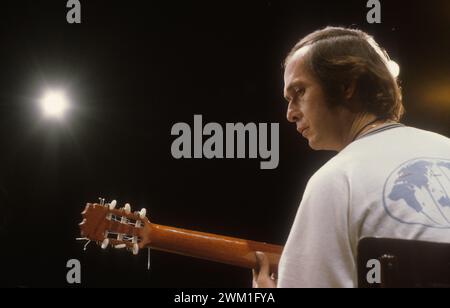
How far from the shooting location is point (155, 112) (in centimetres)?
284

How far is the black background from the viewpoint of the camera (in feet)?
8.76

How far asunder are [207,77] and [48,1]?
996 millimetres

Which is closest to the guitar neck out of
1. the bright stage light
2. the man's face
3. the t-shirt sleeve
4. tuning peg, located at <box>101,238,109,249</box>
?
tuning peg, located at <box>101,238,109,249</box>

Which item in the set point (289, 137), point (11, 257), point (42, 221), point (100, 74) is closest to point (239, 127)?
point (289, 137)

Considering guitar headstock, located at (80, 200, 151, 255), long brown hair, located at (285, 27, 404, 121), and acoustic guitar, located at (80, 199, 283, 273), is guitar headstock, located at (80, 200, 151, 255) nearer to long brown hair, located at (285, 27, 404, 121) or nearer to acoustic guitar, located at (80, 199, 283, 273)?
acoustic guitar, located at (80, 199, 283, 273)

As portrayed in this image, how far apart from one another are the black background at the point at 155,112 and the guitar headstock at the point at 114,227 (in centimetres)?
132

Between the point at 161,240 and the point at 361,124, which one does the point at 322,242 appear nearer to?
the point at 361,124

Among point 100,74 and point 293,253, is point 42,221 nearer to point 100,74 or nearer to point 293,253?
point 100,74

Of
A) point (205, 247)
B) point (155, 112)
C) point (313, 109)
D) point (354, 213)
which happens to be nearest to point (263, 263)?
point (205, 247)

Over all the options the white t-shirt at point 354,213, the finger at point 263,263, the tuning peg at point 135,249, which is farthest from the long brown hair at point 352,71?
the tuning peg at point 135,249

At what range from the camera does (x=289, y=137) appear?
9.39ft

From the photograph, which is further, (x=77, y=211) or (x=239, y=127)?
(x=77, y=211)

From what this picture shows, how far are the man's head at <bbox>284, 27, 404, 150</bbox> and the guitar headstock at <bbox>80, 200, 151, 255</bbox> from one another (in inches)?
26.0

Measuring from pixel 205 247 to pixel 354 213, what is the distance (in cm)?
86
